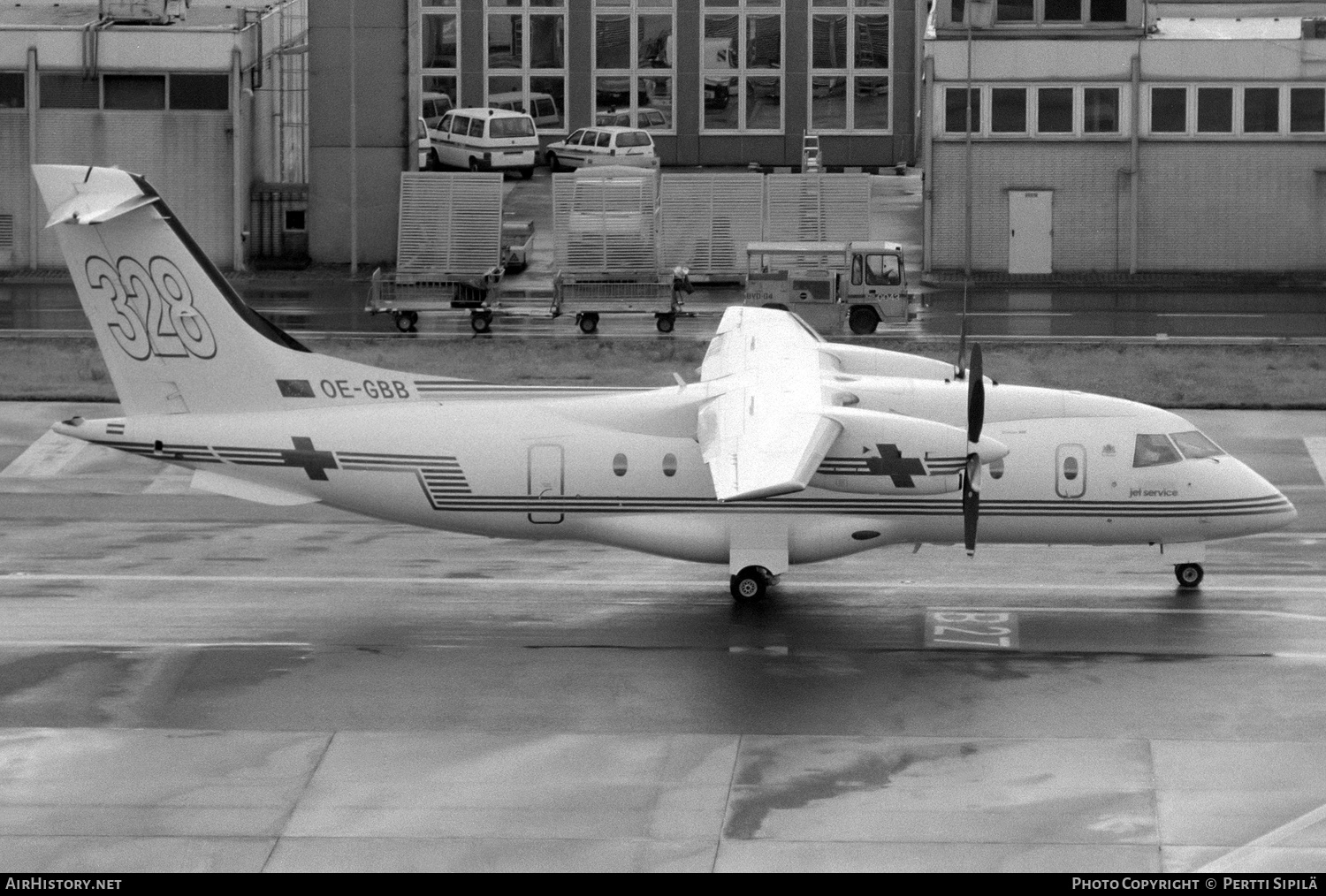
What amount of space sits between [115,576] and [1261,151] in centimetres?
4342

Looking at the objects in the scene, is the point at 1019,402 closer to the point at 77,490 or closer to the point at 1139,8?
the point at 77,490

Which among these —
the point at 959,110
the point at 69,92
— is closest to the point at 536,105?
the point at 69,92

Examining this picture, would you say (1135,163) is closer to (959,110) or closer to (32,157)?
(959,110)

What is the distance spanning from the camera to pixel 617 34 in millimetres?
82500

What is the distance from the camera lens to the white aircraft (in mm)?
28812

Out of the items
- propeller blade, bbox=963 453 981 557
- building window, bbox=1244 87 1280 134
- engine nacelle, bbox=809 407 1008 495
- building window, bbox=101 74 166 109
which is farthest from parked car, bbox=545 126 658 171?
propeller blade, bbox=963 453 981 557

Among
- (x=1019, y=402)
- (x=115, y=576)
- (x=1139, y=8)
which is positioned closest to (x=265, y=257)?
(x=1139, y=8)

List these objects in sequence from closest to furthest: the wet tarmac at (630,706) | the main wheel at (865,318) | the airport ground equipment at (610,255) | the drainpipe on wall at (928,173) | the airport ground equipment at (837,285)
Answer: the wet tarmac at (630,706) → the airport ground equipment at (837,285) → the main wheel at (865,318) → the airport ground equipment at (610,255) → the drainpipe on wall at (928,173)

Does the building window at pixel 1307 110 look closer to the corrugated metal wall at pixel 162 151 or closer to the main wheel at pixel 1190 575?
the corrugated metal wall at pixel 162 151

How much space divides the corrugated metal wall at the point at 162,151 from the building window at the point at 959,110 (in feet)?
78.9

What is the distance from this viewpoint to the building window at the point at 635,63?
3233 inches

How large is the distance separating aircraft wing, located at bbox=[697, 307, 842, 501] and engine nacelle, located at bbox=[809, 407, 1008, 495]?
29.7 inches

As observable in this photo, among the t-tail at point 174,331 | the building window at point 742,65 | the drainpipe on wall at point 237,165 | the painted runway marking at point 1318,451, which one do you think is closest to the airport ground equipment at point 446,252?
the drainpipe on wall at point 237,165

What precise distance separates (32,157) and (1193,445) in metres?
45.6
